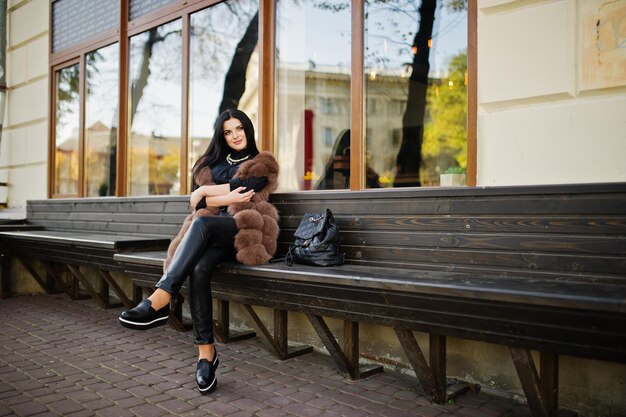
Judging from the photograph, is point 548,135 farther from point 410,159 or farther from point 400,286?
point 410,159

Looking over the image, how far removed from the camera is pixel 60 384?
149 inches

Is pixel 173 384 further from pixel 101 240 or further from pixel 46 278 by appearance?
pixel 46 278

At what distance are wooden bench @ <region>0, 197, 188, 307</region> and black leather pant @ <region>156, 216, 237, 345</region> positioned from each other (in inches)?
64.4

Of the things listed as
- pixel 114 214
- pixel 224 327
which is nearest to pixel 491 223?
pixel 224 327

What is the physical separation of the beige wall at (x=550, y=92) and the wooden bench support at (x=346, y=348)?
136 centimetres

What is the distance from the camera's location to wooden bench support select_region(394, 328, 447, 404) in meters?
3.37

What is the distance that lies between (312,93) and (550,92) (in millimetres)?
5403

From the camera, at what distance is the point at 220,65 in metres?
7.67

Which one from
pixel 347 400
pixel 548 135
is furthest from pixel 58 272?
pixel 548 135

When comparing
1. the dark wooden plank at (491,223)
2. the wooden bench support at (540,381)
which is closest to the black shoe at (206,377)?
the dark wooden plank at (491,223)

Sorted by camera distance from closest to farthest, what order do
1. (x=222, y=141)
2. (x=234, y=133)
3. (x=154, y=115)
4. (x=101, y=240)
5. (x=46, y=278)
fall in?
(x=234, y=133) → (x=222, y=141) → (x=101, y=240) → (x=46, y=278) → (x=154, y=115)

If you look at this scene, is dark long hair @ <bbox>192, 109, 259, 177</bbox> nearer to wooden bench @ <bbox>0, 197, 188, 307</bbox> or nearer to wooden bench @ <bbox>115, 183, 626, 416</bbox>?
wooden bench @ <bbox>115, 183, 626, 416</bbox>

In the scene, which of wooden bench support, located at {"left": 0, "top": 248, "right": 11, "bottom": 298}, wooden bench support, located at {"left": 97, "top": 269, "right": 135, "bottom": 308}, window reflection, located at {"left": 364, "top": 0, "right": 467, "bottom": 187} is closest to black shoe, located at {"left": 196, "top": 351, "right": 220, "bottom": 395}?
wooden bench support, located at {"left": 97, "top": 269, "right": 135, "bottom": 308}

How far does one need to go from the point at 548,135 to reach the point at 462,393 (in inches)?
66.6
